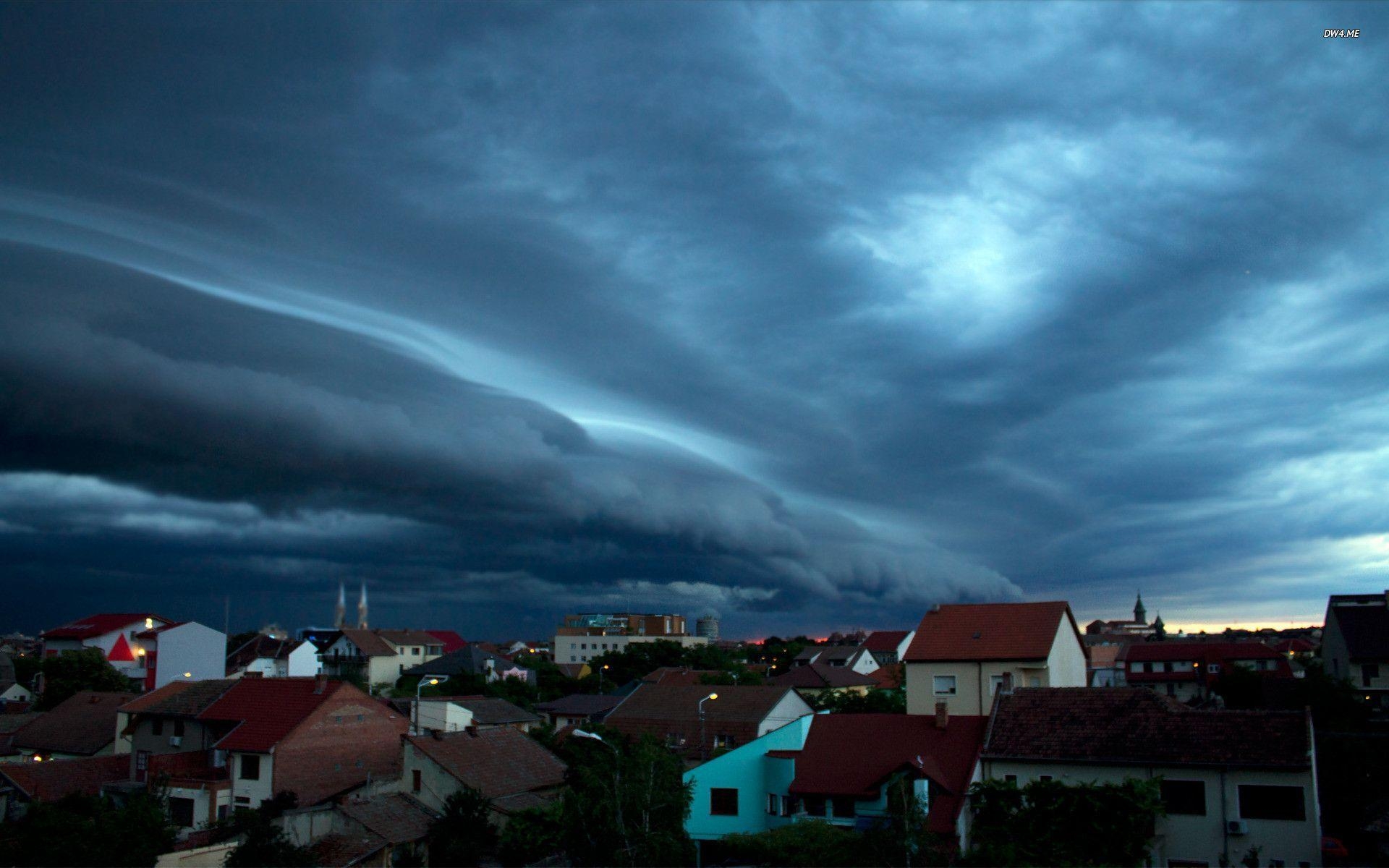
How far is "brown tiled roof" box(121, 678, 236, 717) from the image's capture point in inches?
1917

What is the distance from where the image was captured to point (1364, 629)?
66750mm

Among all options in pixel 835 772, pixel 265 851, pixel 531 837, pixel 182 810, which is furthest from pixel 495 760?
pixel 835 772

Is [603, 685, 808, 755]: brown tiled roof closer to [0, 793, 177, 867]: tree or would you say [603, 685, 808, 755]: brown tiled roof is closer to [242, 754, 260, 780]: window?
[242, 754, 260, 780]: window

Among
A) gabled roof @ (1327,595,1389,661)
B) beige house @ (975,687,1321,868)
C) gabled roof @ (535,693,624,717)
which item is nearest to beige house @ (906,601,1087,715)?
beige house @ (975,687,1321,868)

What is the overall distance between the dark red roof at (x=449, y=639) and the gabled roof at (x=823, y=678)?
194ft

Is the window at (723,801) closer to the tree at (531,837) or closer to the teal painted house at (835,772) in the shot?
the teal painted house at (835,772)

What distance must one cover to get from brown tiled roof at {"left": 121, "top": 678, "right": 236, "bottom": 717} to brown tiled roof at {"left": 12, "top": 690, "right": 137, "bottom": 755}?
3623 millimetres

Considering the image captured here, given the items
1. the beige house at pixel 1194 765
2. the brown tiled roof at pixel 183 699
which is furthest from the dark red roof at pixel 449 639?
the beige house at pixel 1194 765

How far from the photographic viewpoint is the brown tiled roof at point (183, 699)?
4869cm

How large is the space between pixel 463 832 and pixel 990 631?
2697 cm

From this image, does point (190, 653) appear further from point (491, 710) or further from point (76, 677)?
point (491, 710)

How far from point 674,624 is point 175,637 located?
10434 centimetres

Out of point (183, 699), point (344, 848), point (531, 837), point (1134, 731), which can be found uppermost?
point (1134, 731)

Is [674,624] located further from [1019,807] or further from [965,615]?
[1019,807]
